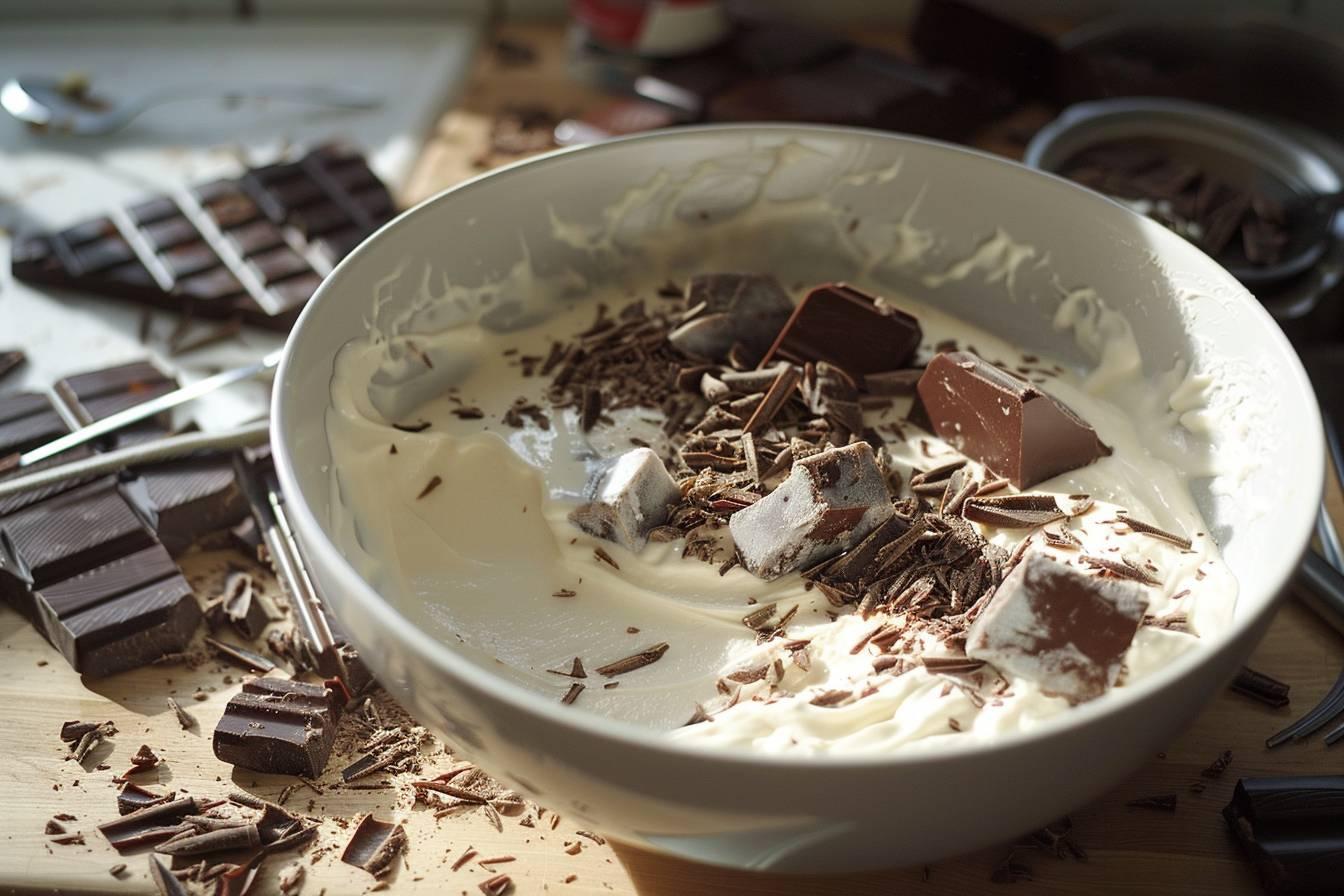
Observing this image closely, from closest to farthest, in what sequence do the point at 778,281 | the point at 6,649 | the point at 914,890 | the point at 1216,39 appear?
the point at 914,890, the point at 6,649, the point at 778,281, the point at 1216,39

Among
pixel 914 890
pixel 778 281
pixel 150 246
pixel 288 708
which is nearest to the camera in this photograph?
pixel 914 890

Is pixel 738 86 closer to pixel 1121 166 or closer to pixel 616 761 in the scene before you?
pixel 1121 166

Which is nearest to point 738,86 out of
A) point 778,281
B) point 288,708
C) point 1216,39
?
point 778,281

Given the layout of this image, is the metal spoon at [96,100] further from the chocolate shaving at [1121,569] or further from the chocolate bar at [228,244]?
the chocolate shaving at [1121,569]

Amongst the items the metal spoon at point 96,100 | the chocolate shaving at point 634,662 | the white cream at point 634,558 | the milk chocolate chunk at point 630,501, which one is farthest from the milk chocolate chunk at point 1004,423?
the metal spoon at point 96,100

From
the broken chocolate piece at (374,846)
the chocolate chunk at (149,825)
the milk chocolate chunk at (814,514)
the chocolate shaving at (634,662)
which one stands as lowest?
the chocolate chunk at (149,825)
